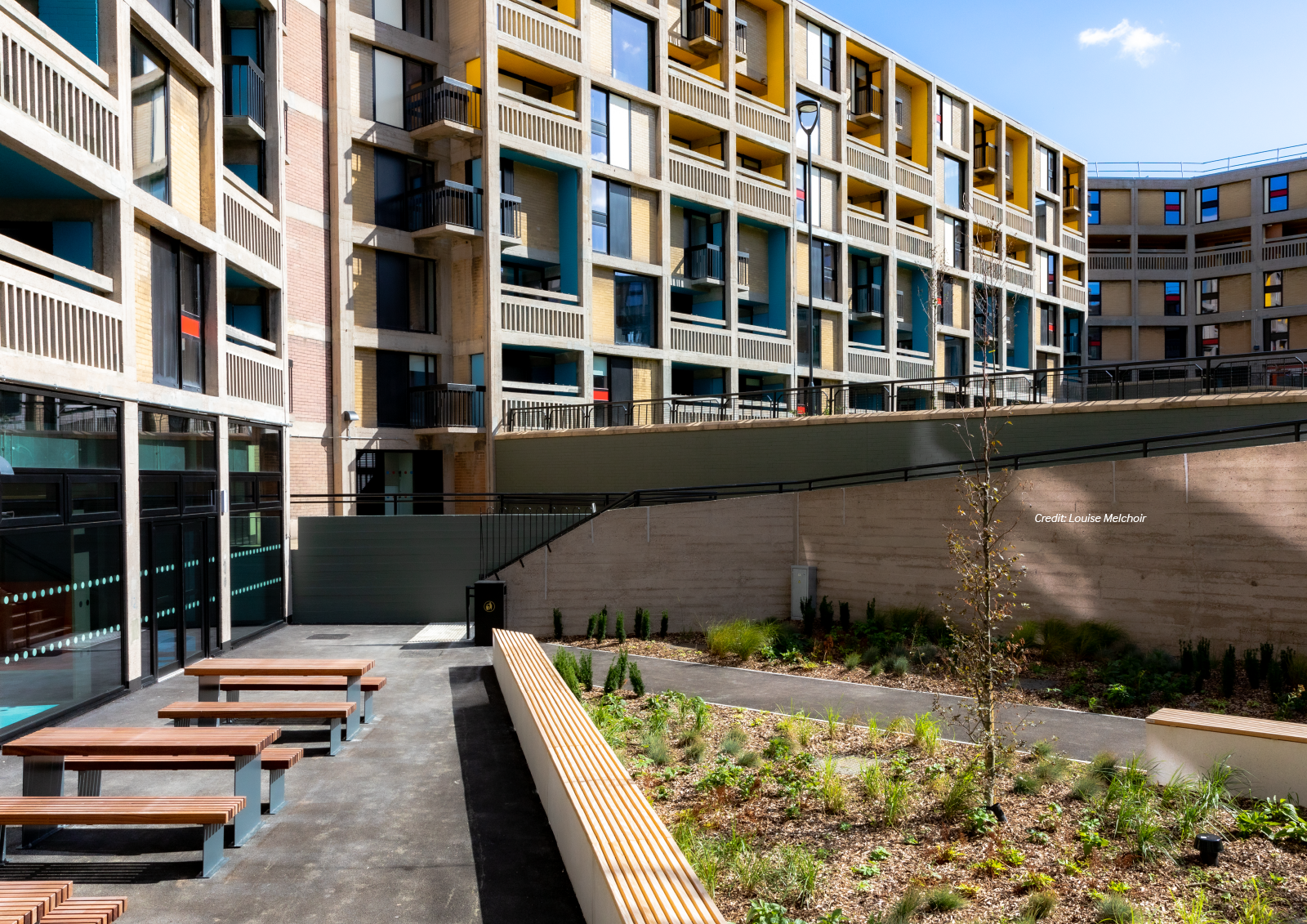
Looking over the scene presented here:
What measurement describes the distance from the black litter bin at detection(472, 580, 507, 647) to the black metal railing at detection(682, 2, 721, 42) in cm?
2312

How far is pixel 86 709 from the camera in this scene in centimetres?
1241

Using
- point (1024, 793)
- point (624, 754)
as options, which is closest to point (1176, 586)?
point (1024, 793)

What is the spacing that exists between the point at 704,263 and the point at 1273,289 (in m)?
40.0

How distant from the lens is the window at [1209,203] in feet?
192

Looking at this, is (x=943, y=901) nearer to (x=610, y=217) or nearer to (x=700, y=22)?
(x=610, y=217)

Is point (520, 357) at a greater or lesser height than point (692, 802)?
greater

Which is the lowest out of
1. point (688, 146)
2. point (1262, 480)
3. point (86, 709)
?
point (86, 709)

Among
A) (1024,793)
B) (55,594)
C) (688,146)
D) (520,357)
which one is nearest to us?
(1024,793)

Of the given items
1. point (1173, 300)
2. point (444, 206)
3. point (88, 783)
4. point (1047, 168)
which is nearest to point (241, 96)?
point (444, 206)

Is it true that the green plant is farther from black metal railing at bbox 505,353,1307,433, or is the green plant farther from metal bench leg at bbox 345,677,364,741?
black metal railing at bbox 505,353,1307,433

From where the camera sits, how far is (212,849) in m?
7.14

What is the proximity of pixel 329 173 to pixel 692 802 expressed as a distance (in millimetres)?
21727

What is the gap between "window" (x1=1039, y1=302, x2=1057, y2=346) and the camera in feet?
168

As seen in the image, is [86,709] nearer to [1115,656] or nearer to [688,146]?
[1115,656]
